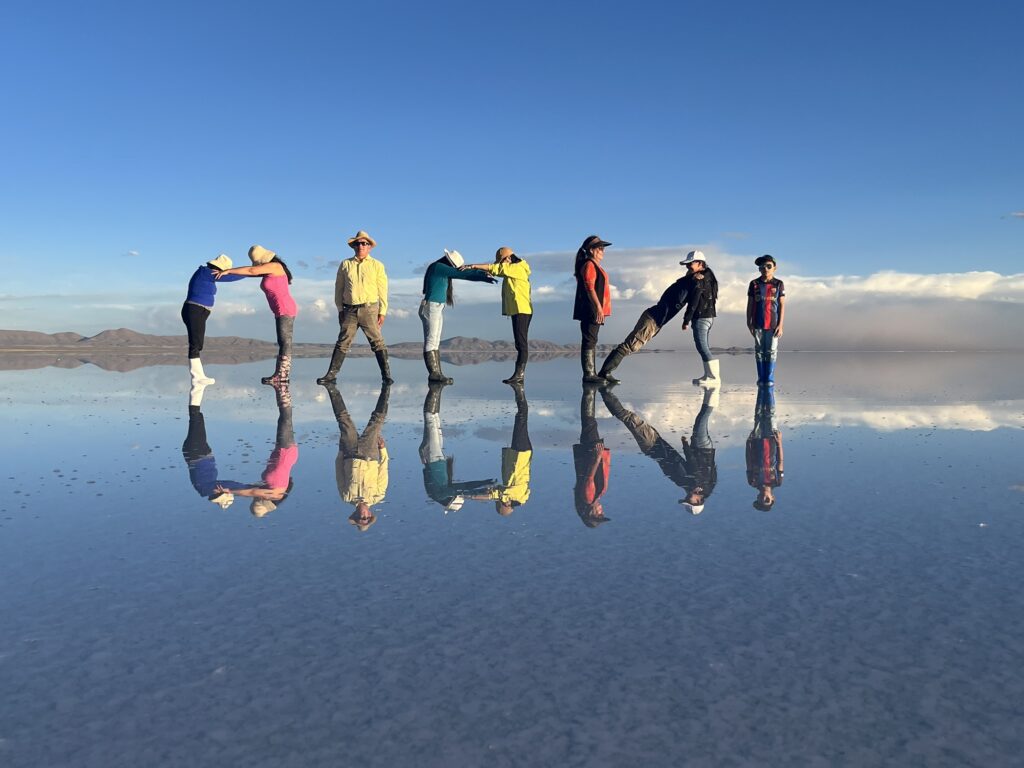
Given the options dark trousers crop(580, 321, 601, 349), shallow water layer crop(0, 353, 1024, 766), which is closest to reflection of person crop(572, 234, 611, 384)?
dark trousers crop(580, 321, 601, 349)

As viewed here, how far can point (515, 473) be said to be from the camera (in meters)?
5.54

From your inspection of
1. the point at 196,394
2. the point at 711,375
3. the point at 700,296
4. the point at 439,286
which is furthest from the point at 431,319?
the point at 711,375

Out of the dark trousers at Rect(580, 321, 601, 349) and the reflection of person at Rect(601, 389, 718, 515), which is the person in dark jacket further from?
the reflection of person at Rect(601, 389, 718, 515)

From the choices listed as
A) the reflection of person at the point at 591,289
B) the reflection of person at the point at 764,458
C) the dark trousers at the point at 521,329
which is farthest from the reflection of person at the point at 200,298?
the reflection of person at the point at 764,458

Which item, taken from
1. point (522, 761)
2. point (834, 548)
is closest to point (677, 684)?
point (522, 761)

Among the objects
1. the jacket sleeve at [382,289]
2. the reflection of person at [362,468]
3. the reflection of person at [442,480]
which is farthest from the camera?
the jacket sleeve at [382,289]

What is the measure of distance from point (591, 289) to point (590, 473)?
891cm

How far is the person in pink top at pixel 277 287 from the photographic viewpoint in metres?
14.5

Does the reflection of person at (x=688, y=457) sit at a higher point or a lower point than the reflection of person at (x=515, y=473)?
higher

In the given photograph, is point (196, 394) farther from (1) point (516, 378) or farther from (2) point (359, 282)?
(1) point (516, 378)

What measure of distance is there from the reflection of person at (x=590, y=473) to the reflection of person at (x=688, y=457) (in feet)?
1.27

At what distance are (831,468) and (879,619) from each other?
3301mm

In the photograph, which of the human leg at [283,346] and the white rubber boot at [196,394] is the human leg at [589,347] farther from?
the white rubber boot at [196,394]

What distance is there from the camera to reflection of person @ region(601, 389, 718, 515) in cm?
476
